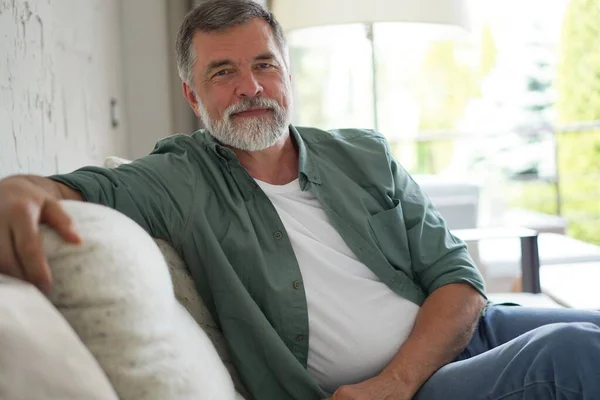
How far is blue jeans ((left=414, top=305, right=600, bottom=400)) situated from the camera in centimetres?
110

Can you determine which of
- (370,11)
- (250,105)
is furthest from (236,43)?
(370,11)

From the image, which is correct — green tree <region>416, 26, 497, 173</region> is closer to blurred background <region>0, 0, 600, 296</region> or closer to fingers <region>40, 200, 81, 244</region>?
blurred background <region>0, 0, 600, 296</region>

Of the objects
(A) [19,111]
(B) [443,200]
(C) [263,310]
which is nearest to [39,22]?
(A) [19,111]

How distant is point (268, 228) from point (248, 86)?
0.30 metres

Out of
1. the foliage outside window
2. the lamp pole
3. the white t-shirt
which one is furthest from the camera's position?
the foliage outside window

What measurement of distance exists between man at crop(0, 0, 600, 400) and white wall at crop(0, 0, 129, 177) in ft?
1.16

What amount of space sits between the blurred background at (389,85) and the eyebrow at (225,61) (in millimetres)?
427

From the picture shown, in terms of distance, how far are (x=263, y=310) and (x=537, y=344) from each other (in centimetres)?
51

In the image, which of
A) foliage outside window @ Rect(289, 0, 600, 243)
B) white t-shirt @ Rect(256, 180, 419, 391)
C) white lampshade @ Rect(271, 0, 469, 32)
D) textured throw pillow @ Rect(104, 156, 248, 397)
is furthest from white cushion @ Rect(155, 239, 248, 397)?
foliage outside window @ Rect(289, 0, 600, 243)

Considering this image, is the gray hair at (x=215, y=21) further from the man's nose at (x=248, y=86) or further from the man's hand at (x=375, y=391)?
the man's hand at (x=375, y=391)

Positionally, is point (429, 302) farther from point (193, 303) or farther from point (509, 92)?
point (509, 92)

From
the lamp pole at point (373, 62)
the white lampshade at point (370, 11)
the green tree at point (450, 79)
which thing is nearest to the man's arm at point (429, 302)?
the white lampshade at point (370, 11)

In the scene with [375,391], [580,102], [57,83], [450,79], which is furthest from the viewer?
[450,79]

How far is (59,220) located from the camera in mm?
978
